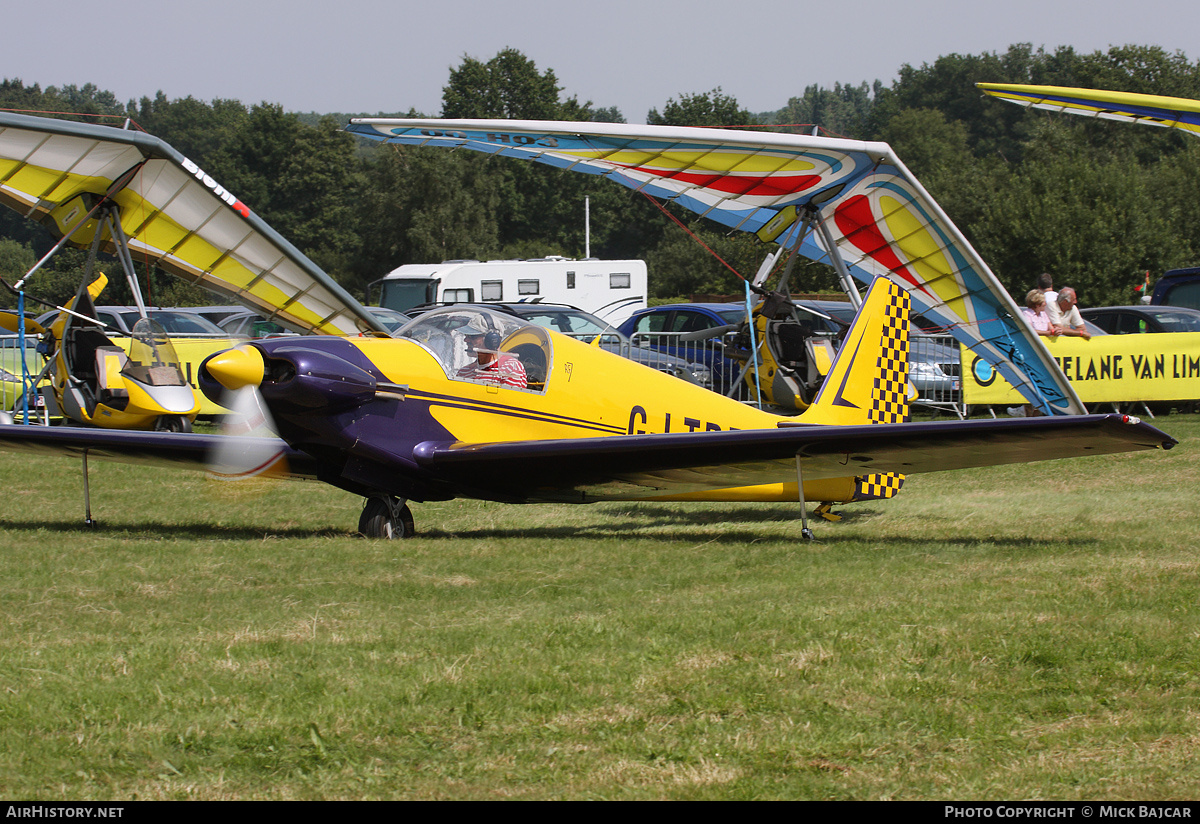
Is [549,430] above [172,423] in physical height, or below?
above

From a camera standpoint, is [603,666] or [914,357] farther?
[914,357]

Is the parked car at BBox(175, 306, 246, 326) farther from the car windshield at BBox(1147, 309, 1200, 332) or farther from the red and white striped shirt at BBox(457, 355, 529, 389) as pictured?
the car windshield at BBox(1147, 309, 1200, 332)

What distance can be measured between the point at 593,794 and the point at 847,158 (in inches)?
390

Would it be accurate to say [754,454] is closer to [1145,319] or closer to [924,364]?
[924,364]

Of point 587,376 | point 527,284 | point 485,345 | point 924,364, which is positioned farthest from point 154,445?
point 527,284

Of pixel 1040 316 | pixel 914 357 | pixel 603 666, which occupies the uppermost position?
pixel 1040 316

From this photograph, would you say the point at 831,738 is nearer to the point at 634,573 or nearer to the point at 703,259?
the point at 634,573

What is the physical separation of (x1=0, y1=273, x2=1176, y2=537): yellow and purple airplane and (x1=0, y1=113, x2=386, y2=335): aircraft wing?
471cm

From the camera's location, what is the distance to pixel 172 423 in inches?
608

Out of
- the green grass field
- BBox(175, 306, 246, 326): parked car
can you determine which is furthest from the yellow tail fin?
BBox(175, 306, 246, 326): parked car

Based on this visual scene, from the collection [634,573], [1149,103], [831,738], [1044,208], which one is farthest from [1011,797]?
[1044,208]

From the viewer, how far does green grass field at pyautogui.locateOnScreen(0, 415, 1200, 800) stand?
362cm

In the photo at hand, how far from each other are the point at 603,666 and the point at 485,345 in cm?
418

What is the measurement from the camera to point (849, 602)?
5934 millimetres
